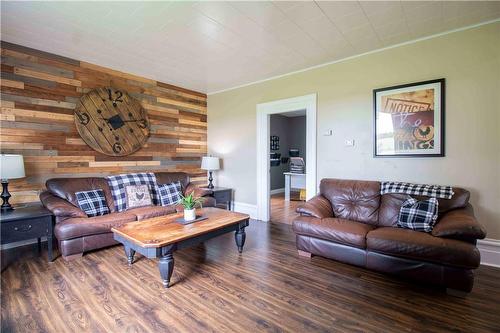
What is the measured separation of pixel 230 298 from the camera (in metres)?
2.09

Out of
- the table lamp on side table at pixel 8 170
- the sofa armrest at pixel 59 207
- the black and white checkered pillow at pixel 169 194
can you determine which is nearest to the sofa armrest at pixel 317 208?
the black and white checkered pillow at pixel 169 194

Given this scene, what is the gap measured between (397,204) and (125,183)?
3.86 m

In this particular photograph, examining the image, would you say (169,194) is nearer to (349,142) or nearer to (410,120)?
(349,142)

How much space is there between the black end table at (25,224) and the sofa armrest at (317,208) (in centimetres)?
297

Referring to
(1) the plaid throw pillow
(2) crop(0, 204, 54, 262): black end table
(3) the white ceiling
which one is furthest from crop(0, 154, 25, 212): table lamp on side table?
(3) the white ceiling

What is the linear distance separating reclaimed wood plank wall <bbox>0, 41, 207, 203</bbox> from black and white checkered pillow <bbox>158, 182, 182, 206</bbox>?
68cm

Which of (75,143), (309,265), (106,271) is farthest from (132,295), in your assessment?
(75,143)

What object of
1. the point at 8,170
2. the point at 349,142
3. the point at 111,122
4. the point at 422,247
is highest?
the point at 111,122

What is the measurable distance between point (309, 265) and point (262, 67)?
304 centimetres

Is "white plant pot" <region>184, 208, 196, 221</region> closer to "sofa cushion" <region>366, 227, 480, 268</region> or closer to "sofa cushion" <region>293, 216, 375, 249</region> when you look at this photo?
"sofa cushion" <region>293, 216, 375, 249</region>

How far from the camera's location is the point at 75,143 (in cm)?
368

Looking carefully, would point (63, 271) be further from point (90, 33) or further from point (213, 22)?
point (213, 22)

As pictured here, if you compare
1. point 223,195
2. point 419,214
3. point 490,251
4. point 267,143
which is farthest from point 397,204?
point 223,195

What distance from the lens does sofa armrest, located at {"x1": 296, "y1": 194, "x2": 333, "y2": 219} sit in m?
3.02
